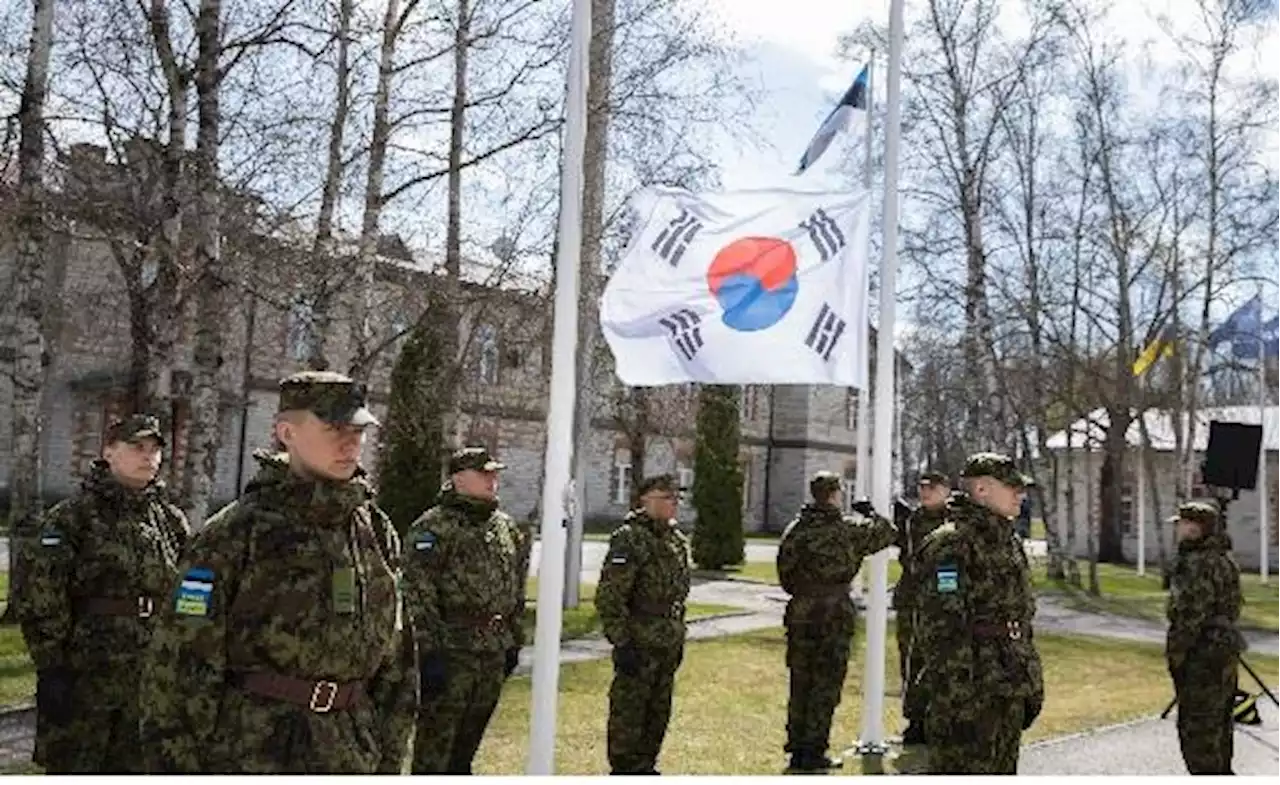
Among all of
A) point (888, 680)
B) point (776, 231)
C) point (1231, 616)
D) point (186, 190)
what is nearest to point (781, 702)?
point (888, 680)

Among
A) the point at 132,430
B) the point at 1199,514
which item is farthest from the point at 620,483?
the point at 132,430

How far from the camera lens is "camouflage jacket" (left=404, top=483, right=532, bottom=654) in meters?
6.78

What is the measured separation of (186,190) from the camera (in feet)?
42.9

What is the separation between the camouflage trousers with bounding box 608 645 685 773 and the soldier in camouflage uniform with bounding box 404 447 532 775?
94 cm

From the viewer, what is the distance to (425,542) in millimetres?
6883

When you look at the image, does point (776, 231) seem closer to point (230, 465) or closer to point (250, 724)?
point (250, 724)

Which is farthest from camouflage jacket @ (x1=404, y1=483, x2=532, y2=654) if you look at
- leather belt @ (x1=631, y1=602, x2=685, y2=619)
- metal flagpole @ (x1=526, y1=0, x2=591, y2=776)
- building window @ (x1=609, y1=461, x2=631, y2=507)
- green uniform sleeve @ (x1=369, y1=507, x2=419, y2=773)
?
building window @ (x1=609, y1=461, x2=631, y2=507)

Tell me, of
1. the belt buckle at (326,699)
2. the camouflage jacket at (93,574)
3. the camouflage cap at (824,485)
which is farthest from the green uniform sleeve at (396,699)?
the camouflage cap at (824,485)

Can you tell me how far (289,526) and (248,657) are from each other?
0.41 metres

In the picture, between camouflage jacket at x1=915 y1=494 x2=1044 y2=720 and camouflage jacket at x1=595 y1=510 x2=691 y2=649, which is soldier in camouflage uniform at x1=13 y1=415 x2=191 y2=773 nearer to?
camouflage jacket at x1=595 y1=510 x2=691 y2=649

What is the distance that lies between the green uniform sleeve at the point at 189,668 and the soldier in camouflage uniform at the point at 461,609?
3022 millimetres

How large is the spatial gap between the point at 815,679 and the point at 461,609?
3087mm

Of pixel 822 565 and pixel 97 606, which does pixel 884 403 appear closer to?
pixel 822 565

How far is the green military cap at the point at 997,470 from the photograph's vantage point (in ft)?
20.8
